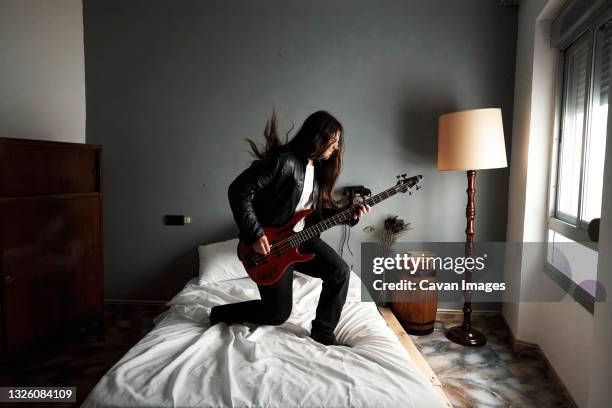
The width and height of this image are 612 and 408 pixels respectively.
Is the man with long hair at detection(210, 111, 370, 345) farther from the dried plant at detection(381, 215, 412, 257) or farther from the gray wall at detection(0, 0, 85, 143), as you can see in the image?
the gray wall at detection(0, 0, 85, 143)

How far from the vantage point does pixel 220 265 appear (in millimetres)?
2549

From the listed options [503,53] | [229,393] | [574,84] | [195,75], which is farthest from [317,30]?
[229,393]

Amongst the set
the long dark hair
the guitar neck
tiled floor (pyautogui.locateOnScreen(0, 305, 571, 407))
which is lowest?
tiled floor (pyautogui.locateOnScreen(0, 305, 571, 407))

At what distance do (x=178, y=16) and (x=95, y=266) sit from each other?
1.96 metres

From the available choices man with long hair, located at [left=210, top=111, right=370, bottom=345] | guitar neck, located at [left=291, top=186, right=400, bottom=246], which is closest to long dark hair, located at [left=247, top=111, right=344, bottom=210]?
man with long hair, located at [left=210, top=111, right=370, bottom=345]

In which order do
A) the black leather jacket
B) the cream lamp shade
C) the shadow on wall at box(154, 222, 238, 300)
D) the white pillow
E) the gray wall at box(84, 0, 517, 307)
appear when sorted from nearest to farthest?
the black leather jacket < the cream lamp shade < the white pillow < the gray wall at box(84, 0, 517, 307) < the shadow on wall at box(154, 222, 238, 300)

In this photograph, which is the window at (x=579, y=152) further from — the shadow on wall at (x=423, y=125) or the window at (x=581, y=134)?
the shadow on wall at (x=423, y=125)

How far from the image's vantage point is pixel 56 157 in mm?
2174

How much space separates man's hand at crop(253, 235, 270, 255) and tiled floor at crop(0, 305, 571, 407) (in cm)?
117

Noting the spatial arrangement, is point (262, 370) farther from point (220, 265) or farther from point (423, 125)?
point (423, 125)

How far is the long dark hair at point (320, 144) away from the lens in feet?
5.44

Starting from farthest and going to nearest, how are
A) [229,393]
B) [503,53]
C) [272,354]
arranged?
[503,53], [272,354], [229,393]

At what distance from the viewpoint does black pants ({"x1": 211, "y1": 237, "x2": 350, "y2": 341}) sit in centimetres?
169

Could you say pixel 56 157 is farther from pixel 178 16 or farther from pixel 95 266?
pixel 178 16
